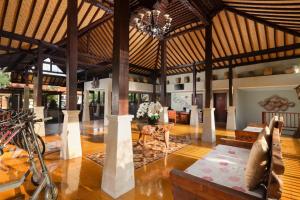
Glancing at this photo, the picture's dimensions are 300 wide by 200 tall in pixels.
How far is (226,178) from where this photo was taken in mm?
1765

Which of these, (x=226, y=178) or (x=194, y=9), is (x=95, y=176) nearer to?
(x=226, y=178)

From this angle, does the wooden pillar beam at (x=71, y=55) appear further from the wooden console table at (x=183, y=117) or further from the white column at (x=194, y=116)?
the wooden console table at (x=183, y=117)

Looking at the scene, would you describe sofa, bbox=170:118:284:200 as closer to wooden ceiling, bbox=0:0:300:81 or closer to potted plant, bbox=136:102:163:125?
potted plant, bbox=136:102:163:125

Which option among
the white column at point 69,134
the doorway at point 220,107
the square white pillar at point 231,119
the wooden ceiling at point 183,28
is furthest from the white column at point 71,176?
the doorway at point 220,107

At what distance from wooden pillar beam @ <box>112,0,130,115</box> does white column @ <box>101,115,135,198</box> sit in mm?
182

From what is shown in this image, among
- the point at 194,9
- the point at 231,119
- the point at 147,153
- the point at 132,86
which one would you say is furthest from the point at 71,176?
the point at 132,86

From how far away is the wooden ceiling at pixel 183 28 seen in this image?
16.0 ft

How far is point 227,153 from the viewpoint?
8.31 ft

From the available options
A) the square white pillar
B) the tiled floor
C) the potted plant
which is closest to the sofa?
the tiled floor

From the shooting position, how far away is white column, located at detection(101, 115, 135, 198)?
2289mm

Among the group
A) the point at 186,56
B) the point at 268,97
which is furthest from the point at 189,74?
the point at 268,97

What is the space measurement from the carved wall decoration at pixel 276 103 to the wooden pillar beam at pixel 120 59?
9743 millimetres

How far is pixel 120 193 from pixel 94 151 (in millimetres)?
2398

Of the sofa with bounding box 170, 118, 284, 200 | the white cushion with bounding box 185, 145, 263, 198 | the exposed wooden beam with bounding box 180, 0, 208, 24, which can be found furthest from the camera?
the exposed wooden beam with bounding box 180, 0, 208, 24
